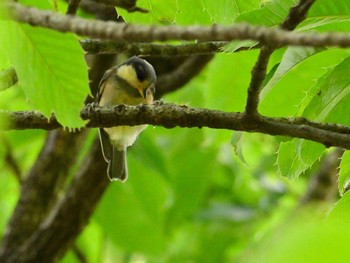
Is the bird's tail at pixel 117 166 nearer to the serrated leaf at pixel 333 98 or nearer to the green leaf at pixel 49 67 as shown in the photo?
the serrated leaf at pixel 333 98

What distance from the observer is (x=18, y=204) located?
127 inches

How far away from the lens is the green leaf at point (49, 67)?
3.55 ft

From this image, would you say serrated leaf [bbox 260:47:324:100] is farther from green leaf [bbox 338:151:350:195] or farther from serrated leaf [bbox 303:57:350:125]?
green leaf [bbox 338:151:350:195]

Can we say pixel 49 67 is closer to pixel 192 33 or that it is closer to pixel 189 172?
pixel 192 33

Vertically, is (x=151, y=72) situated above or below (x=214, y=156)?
above

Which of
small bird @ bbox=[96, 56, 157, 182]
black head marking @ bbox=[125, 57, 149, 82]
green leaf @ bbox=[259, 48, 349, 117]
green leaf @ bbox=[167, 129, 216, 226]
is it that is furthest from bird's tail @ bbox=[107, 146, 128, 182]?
green leaf @ bbox=[259, 48, 349, 117]

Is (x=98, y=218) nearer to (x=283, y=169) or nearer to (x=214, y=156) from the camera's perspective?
(x=214, y=156)

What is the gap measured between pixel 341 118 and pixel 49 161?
1958mm

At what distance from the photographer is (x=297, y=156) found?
1.46 m

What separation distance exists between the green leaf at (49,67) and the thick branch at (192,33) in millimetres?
332

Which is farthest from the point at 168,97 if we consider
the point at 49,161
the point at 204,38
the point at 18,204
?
the point at 204,38

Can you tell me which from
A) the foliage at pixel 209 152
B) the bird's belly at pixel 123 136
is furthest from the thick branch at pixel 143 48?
the bird's belly at pixel 123 136

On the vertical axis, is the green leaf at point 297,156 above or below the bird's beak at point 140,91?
above

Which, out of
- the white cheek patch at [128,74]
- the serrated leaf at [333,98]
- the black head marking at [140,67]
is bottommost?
the white cheek patch at [128,74]
